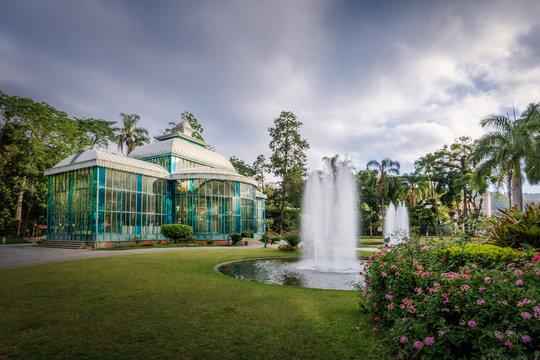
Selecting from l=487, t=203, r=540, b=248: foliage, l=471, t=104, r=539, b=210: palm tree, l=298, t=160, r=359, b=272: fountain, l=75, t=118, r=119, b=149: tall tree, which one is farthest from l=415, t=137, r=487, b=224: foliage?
l=75, t=118, r=119, b=149: tall tree

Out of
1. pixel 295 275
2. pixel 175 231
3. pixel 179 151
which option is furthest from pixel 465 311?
pixel 179 151

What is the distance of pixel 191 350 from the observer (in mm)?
3828

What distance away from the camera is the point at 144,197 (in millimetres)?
26234

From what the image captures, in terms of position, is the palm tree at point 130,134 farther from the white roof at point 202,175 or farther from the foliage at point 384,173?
the foliage at point 384,173

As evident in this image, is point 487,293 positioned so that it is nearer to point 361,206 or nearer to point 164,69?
point 164,69

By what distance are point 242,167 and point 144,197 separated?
81.2ft

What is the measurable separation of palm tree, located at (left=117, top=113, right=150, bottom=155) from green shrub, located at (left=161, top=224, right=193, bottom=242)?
23.4m

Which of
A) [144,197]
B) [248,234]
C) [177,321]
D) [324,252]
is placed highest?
[144,197]

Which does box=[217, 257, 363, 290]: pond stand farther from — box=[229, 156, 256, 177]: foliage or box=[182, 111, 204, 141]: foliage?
box=[182, 111, 204, 141]: foliage

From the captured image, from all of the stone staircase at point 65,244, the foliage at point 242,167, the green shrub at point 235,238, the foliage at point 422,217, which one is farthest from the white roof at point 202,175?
the foliage at point 422,217

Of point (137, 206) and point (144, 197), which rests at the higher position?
point (144, 197)

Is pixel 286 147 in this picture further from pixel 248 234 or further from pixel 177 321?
pixel 177 321

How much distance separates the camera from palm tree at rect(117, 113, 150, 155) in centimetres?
4222

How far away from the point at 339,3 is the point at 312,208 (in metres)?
13.0
